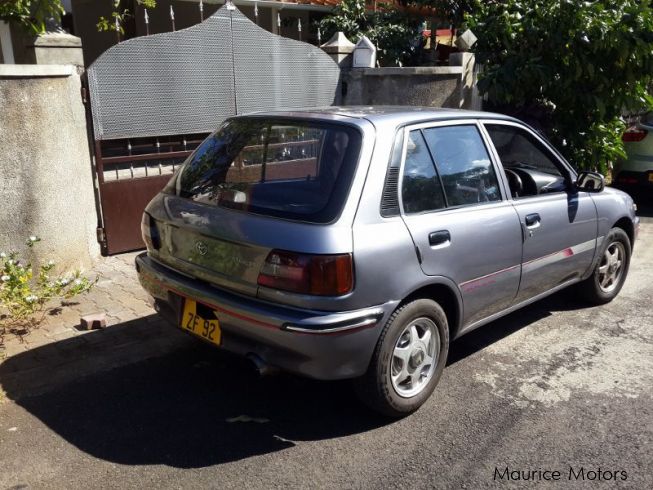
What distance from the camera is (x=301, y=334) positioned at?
3.08 meters

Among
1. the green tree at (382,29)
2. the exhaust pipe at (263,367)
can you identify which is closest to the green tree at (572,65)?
the green tree at (382,29)

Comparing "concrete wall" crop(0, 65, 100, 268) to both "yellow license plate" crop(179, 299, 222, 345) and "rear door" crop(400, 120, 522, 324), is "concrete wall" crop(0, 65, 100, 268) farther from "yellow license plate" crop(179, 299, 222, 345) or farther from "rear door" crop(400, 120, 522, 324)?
"rear door" crop(400, 120, 522, 324)

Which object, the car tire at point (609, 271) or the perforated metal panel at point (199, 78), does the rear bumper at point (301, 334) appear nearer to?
the car tire at point (609, 271)

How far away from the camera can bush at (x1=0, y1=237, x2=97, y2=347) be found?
177 inches

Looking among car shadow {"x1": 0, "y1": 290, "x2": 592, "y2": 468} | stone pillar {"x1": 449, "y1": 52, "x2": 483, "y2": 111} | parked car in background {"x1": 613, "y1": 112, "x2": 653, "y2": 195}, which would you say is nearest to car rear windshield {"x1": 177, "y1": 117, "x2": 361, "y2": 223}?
car shadow {"x1": 0, "y1": 290, "x2": 592, "y2": 468}

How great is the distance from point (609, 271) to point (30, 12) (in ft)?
17.5

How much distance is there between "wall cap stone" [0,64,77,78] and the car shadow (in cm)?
214

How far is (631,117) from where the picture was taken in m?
9.35

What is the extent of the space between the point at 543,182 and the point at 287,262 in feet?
8.07

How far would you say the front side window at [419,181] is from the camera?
3531mm

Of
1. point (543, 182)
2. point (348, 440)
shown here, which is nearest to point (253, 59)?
point (543, 182)

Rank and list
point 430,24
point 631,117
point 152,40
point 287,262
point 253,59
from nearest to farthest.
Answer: point 287,262 < point 152,40 < point 253,59 < point 631,117 < point 430,24

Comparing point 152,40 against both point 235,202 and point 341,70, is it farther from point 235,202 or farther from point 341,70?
point 235,202

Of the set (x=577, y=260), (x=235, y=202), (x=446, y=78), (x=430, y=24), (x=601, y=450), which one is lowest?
(x=601, y=450)
